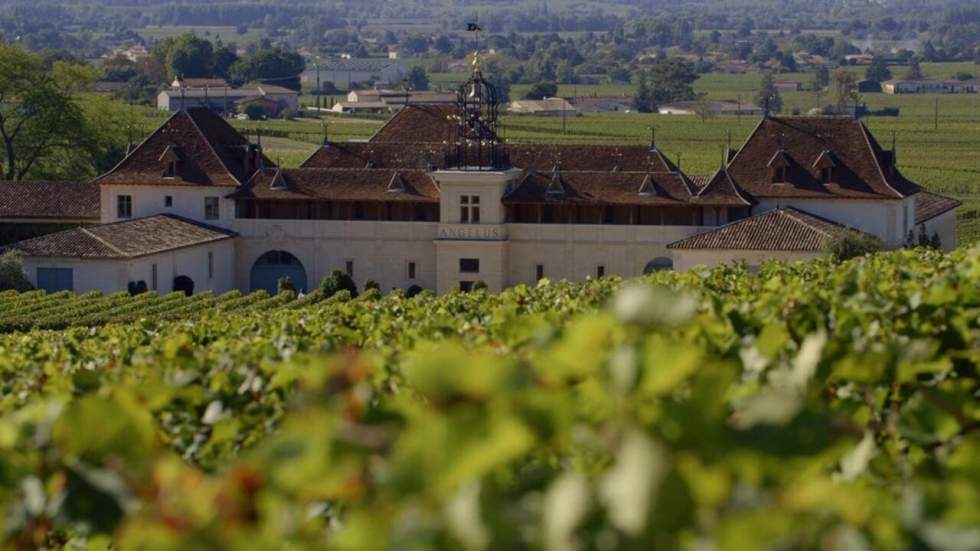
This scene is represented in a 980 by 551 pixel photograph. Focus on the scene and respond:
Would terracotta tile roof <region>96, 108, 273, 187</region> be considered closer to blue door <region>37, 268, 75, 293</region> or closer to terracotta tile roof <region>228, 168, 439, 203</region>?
terracotta tile roof <region>228, 168, 439, 203</region>

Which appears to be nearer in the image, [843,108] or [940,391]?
[940,391]

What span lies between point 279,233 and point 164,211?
3552 millimetres

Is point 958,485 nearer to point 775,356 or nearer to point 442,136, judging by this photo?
point 775,356

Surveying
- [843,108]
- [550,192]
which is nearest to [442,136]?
[550,192]

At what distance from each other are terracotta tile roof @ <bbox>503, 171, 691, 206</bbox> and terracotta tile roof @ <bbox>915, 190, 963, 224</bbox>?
7570mm

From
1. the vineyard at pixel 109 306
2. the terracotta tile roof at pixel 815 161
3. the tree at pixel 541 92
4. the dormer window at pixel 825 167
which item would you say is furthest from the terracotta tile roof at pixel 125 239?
the tree at pixel 541 92

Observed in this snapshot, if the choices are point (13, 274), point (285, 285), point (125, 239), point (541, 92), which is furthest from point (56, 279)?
point (541, 92)

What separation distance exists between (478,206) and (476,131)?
3.10 m

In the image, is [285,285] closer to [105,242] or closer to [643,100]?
[105,242]

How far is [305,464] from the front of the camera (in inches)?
151

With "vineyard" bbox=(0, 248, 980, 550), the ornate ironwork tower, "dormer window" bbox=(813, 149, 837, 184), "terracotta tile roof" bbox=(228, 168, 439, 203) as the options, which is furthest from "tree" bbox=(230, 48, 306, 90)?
"vineyard" bbox=(0, 248, 980, 550)

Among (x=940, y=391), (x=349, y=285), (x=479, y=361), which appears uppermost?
(x=479, y=361)

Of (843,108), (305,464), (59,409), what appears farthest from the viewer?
(843,108)

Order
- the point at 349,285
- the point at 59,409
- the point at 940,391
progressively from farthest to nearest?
the point at 349,285, the point at 940,391, the point at 59,409
